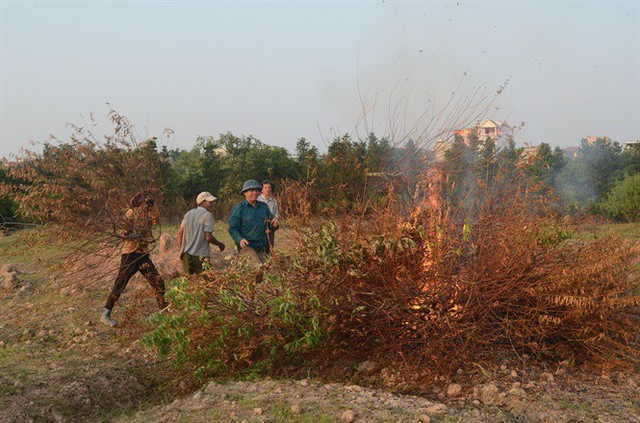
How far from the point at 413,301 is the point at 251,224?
2.48m

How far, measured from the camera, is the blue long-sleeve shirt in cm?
666

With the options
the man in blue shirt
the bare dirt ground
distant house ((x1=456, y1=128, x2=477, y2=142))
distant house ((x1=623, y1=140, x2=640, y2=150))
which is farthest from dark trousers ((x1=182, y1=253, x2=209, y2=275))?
distant house ((x1=623, y1=140, x2=640, y2=150))

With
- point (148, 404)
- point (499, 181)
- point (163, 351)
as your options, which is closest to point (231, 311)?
point (163, 351)

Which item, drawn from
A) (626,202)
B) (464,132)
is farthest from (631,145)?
(464,132)

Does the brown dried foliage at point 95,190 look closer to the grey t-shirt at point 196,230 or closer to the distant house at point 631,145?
the grey t-shirt at point 196,230

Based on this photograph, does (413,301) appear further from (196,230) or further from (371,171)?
(196,230)

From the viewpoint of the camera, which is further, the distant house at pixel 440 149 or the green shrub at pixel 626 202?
the green shrub at pixel 626 202

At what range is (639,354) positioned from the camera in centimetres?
446

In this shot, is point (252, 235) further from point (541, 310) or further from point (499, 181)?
point (541, 310)

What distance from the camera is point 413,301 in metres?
4.76

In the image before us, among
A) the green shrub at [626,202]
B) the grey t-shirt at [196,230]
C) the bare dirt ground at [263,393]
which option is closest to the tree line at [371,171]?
the green shrub at [626,202]

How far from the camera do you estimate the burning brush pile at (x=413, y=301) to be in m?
4.62

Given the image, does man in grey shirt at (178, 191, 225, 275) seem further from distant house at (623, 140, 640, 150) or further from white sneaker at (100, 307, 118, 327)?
distant house at (623, 140, 640, 150)

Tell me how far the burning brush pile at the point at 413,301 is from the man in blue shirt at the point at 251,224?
1.49 m
